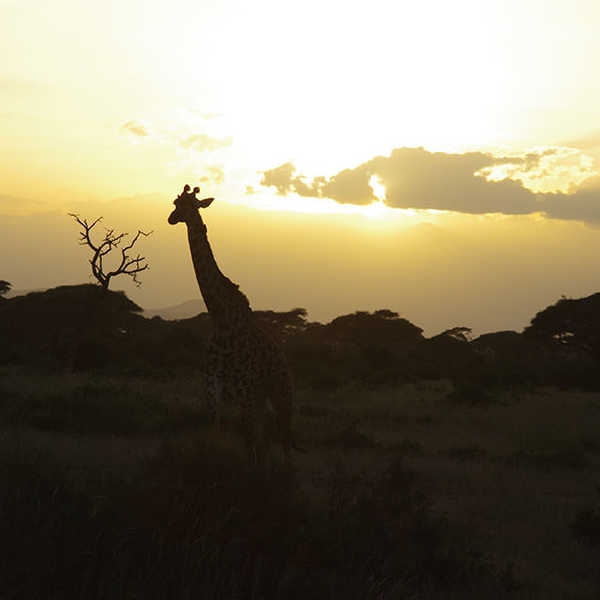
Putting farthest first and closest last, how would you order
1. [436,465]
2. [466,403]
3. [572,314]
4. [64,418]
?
[572,314] < [466,403] < [64,418] < [436,465]

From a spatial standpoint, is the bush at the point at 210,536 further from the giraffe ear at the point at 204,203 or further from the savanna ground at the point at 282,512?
the giraffe ear at the point at 204,203

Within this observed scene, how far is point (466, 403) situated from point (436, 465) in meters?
9.96

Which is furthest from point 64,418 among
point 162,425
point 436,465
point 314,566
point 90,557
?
point 90,557

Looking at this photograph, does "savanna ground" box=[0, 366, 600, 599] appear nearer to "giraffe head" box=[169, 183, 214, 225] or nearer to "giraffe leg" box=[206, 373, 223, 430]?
"giraffe leg" box=[206, 373, 223, 430]

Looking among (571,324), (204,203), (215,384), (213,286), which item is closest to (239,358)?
A: (215,384)

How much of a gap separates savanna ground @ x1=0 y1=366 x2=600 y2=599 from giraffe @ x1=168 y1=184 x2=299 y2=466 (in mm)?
338

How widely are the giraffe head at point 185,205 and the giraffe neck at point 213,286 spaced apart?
8 centimetres

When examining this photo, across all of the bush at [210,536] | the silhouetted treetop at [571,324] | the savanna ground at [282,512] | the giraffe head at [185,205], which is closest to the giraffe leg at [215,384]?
the savanna ground at [282,512]

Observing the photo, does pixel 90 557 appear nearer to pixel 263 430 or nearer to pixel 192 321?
pixel 263 430

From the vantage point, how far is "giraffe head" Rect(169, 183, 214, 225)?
8.89 meters

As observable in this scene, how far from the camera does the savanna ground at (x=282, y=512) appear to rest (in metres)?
3.79

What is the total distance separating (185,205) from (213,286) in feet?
3.17

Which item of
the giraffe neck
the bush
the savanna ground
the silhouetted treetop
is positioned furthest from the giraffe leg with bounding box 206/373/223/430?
the silhouetted treetop

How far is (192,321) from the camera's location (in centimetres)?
4753
